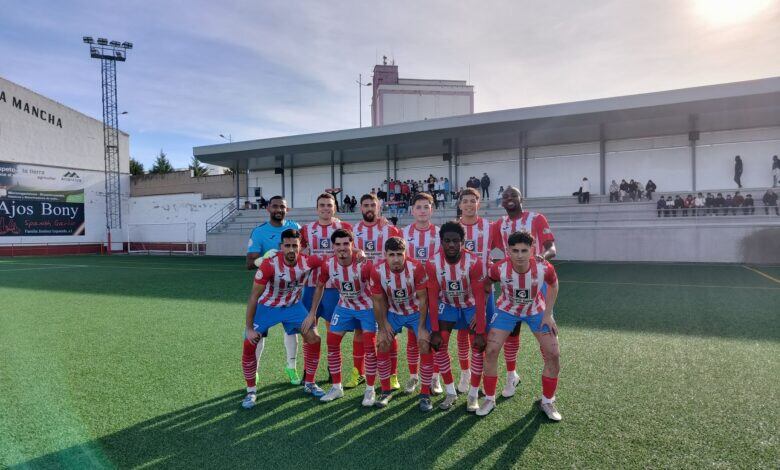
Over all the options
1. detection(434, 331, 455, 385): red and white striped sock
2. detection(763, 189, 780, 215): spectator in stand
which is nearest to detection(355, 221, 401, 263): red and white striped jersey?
detection(434, 331, 455, 385): red and white striped sock

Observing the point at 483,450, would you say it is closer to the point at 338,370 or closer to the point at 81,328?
the point at 338,370

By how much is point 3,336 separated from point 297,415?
5.68m

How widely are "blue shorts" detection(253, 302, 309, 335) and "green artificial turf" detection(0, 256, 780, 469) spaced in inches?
24.6

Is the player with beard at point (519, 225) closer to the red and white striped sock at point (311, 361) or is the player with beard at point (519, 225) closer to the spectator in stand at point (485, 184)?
the red and white striped sock at point (311, 361)

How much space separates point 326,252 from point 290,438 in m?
2.11

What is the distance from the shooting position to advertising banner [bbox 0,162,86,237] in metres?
29.0

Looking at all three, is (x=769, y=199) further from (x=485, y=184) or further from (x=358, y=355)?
(x=358, y=355)

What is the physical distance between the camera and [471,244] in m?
4.69

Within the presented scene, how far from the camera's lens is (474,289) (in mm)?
3922

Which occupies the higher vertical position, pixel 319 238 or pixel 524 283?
pixel 319 238

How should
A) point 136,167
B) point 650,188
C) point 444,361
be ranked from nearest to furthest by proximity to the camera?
point 444,361 < point 650,188 < point 136,167

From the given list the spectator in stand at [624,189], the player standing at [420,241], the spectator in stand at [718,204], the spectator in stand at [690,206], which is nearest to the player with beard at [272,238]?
the player standing at [420,241]

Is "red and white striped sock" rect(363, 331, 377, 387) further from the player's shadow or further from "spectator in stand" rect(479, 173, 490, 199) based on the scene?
"spectator in stand" rect(479, 173, 490, 199)

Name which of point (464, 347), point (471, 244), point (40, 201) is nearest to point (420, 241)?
point (471, 244)
